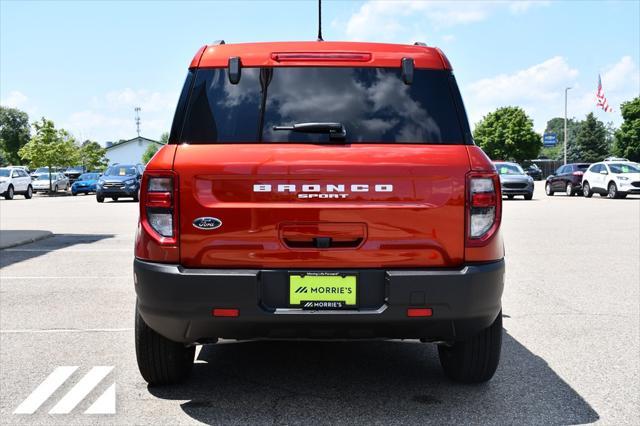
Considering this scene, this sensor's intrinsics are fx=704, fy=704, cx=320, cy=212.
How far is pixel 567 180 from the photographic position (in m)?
33.6

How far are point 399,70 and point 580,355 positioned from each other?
8.76ft

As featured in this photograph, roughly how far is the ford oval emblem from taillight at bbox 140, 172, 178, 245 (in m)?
0.12

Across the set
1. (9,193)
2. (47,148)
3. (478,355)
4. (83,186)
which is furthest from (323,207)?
(47,148)

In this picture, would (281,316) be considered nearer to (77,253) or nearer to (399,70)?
(399,70)

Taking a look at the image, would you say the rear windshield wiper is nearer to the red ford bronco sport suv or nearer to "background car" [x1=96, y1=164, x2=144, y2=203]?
the red ford bronco sport suv

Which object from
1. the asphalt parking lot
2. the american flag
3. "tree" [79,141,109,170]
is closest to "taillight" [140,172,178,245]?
the asphalt parking lot

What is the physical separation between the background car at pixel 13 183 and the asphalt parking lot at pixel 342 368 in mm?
30222

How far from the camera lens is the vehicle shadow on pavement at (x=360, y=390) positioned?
381 cm

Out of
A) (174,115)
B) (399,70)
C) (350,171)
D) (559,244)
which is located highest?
(399,70)

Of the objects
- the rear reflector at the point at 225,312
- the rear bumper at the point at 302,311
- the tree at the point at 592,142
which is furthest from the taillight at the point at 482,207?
the tree at the point at 592,142

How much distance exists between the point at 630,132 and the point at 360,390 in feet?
275

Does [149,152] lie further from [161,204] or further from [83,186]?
[161,204]

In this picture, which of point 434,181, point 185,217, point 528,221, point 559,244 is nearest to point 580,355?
point 434,181

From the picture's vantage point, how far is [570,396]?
417cm
